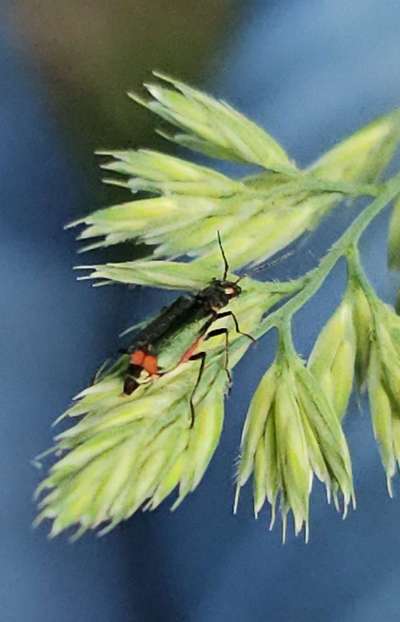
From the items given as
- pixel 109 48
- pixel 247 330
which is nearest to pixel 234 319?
pixel 247 330

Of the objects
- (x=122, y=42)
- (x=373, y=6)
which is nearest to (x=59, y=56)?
(x=122, y=42)

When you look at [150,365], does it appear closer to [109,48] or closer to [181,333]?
[181,333]

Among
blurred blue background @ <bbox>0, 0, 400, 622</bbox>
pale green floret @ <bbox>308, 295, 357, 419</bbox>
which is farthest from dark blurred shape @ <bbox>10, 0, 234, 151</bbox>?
pale green floret @ <bbox>308, 295, 357, 419</bbox>

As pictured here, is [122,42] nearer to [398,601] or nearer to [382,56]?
[382,56]

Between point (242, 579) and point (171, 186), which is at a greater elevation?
point (171, 186)

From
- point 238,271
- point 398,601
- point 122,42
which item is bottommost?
point 398,601

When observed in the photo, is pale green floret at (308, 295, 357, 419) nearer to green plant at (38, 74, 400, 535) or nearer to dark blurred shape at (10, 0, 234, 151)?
green plant at (38, 74, 400, 535)

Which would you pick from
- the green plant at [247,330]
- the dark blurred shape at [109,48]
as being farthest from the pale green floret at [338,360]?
the dark blurred shape at [109,48]

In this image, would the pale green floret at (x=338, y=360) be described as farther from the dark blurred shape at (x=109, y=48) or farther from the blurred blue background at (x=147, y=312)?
the dark blurred shape at (x=109, y=48)
